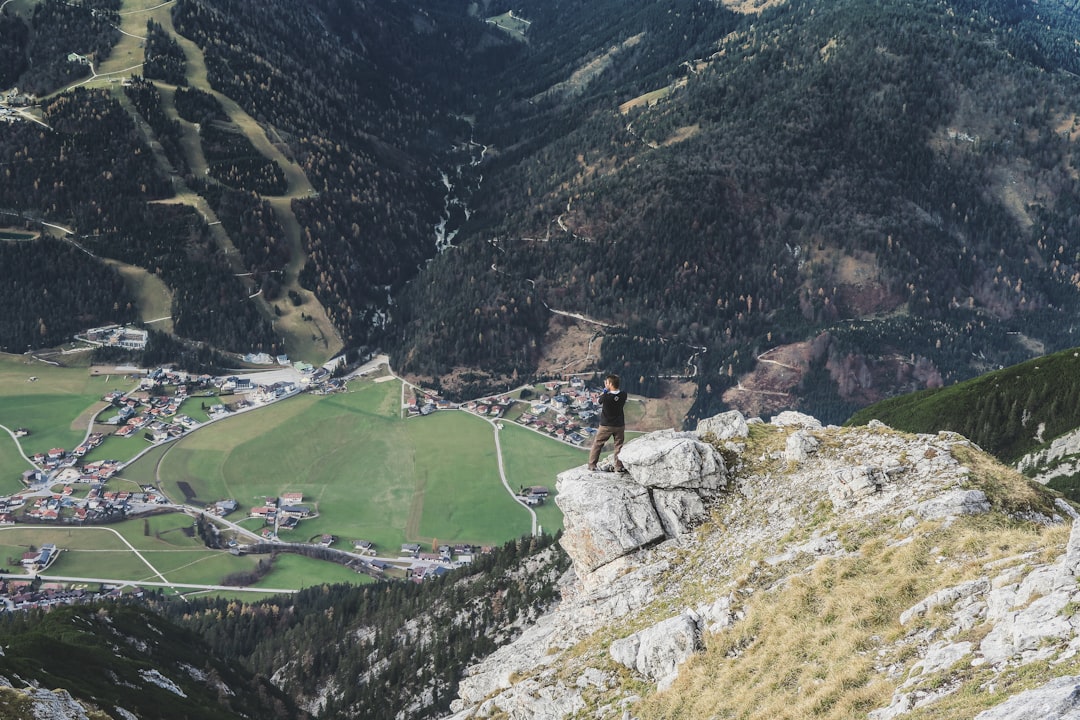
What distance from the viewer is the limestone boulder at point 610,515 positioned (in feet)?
181

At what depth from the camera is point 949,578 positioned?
34.9m

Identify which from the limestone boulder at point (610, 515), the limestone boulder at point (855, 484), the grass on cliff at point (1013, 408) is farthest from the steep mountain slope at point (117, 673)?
the grass on cliff at point (1013, 408)

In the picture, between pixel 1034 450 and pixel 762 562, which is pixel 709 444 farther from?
pixel 1034 450

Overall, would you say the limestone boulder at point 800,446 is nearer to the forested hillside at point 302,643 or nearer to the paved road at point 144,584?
the forested hillside at point 302,643

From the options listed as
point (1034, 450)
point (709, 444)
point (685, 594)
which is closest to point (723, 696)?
point (685, 594)

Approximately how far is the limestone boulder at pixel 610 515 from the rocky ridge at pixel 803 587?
0.10 metres

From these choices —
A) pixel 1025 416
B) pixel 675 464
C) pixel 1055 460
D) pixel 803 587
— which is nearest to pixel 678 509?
pixel 675 464

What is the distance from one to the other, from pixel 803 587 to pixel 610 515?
1721 cm

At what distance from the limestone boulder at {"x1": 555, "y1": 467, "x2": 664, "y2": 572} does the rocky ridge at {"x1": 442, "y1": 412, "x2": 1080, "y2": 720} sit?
10 cm

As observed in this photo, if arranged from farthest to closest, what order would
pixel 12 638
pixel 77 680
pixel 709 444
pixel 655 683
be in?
pixel 12 638
pixel 77 680
pixel 709 444
pixel 655 683

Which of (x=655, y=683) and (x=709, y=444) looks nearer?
(x=655, y=683)

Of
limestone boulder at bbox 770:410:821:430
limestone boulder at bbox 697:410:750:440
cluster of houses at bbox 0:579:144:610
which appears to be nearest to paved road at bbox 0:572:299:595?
cluster of houses at bbox 0:579:144:610

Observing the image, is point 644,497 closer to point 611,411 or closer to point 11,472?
point 611,411

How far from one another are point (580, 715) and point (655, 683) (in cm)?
442
